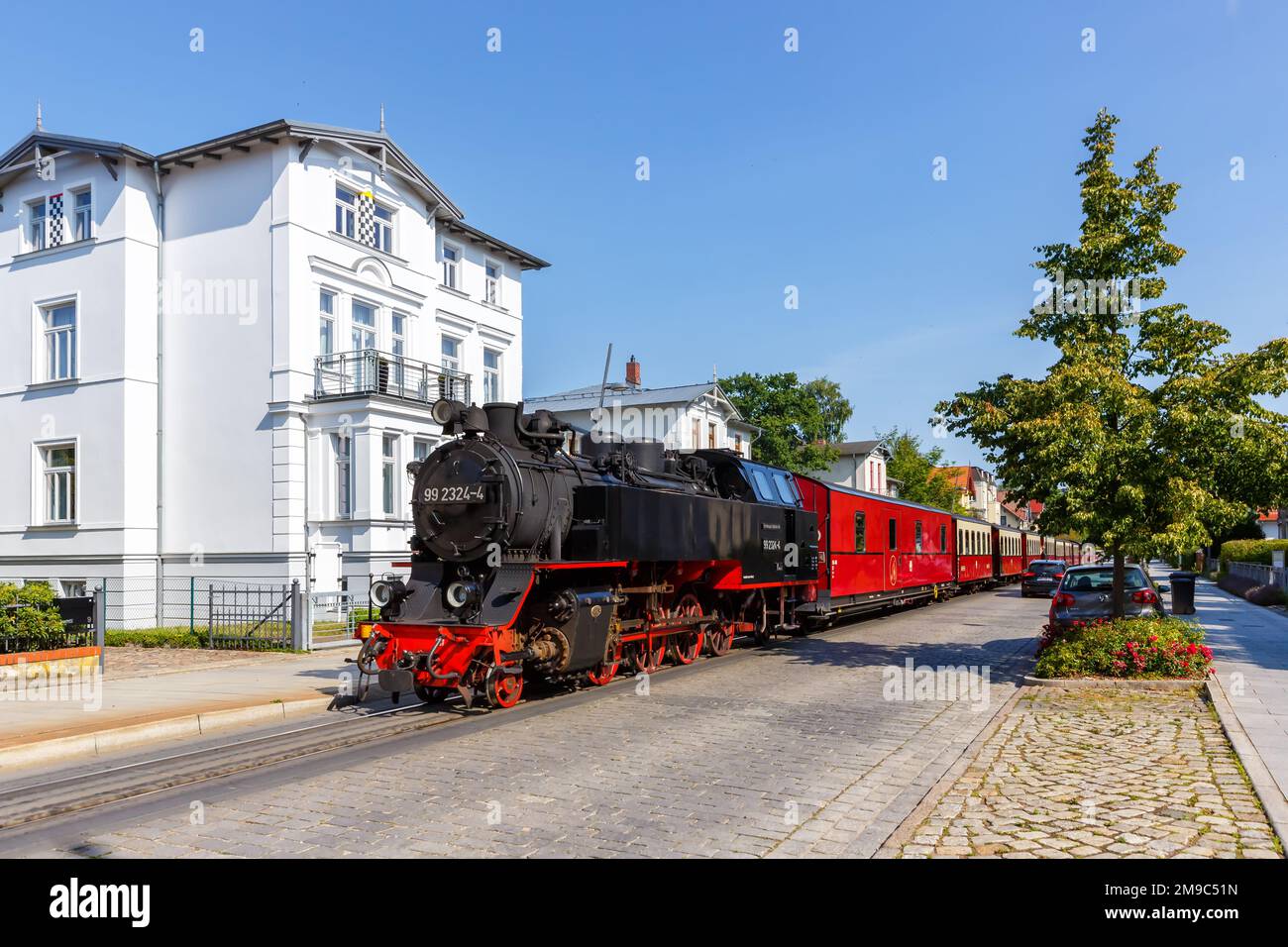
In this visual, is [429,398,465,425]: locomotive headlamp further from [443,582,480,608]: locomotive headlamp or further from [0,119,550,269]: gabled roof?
[0,119,550,269]: gabled roof

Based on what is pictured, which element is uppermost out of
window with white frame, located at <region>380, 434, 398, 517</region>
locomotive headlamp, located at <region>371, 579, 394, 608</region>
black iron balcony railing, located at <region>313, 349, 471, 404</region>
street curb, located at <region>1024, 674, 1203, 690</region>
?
black iron balcony railing, located at <region>313, 349, 471, 404</region>

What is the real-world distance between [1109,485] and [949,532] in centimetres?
1867

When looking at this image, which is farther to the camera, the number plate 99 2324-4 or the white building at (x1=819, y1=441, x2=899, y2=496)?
the white building at (x1=819, y1=441, x2=899, y2=496)

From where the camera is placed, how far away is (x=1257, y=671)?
12.1 metres

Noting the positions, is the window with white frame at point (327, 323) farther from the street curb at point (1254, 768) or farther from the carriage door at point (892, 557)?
the street curb at point (1254, 768)

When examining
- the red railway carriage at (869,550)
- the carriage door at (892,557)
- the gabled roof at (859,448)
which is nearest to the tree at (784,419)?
the gabled roof at (859,448)

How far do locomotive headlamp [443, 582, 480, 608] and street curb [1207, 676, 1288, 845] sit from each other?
6898mm

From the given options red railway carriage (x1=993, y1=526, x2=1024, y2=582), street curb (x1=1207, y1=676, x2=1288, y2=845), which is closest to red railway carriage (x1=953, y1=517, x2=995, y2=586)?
red railway carriage (x1=993, y1=526, x2=1024, y2=582)

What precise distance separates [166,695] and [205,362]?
13101mm

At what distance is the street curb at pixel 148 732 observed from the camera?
26.0ft

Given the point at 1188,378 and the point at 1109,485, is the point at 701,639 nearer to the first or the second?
the point at 1109,485

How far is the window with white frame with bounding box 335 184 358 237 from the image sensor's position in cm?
2289

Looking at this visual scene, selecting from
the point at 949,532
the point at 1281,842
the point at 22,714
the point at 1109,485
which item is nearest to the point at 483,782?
the point at 1281,842

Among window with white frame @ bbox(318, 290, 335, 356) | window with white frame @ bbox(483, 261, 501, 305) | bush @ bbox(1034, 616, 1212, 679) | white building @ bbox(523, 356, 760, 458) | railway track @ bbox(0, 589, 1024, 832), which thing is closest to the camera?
railway track @ bbox(0, 589, 1024, 832)
